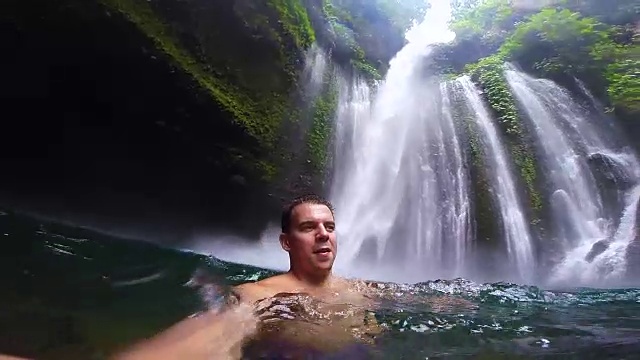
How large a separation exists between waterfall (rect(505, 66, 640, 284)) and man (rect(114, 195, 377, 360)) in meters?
6.01

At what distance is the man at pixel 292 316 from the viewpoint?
2.20 meters

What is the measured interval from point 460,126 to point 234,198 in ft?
15.6

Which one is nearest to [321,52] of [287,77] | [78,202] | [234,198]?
[287,77]

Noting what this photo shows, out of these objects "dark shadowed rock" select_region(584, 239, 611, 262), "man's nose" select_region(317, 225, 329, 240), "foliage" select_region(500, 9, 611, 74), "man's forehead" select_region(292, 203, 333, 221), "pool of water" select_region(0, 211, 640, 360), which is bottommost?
"pool of water" select_region(0, 211, 640, 360)

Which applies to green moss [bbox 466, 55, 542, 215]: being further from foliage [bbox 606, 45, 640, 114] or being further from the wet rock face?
foliage [bbox 606, 45, 640, 114]

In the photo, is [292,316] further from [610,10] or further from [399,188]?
[610,10]

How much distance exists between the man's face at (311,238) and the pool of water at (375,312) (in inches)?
20.1

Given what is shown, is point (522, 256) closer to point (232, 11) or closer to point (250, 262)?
point (250, 262)

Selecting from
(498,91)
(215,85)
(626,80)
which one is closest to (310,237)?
(215,85)

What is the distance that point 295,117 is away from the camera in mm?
9070

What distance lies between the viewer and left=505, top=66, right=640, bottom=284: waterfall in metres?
7.88

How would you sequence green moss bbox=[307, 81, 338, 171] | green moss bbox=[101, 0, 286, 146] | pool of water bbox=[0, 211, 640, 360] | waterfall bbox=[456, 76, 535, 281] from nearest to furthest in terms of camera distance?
pool of water bbox=[0, 211, 640, 360], green moss bbox=[101, 0, 286, 146], waterfall bbox=[456, 76, 535, 281], green moss bbox=[307, 81, 338, 171]

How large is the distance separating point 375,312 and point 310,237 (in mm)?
637

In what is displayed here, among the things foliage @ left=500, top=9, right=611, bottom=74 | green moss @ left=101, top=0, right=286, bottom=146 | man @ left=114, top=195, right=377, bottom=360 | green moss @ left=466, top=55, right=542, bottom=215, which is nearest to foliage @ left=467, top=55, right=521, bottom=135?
green moss @ left=466, top=55, right=542, bottom=215
